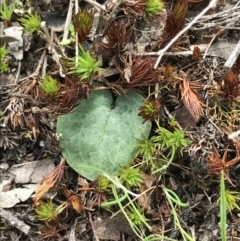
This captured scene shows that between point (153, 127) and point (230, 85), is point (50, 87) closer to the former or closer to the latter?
point (153, 127)

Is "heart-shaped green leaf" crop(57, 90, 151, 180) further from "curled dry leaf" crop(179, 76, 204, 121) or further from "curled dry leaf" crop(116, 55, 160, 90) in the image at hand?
"curled dry leaf" crop(179, 76, 204, 121)

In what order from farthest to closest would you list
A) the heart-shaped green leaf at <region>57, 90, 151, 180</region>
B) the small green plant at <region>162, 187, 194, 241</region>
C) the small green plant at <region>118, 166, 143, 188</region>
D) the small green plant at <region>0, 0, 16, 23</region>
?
the small green plant at <region>0, 0, 16, 23</region> < the heart-shaped green leaf at <region>57, 90, 151, 180</region> < the small green plant at <region>118, 166, 143, 188</region> < the small green plant at <region>162, 187, 194, 241</region>

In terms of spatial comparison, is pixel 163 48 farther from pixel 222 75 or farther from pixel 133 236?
pixel 133 236

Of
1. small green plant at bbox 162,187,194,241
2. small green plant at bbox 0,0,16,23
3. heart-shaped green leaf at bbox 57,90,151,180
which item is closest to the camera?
small green plant at bbox 162,187,194,241

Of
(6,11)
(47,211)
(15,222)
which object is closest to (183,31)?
(6,11)

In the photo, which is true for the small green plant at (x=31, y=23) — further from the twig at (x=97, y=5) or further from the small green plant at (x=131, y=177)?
the small green plant at (x=131, y=177)

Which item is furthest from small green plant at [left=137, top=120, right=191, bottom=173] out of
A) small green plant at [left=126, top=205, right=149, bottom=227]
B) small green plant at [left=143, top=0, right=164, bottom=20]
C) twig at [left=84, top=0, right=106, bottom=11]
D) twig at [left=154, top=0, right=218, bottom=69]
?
twig at [left=84, top=0, right=106, bottom=11]

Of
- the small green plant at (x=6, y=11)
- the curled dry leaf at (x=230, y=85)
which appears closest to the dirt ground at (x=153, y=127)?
the curled dry leaf at (x=230, y=85)
